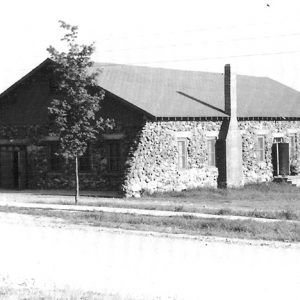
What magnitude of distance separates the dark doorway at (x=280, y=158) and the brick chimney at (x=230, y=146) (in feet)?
10.4

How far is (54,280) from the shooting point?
10469mm

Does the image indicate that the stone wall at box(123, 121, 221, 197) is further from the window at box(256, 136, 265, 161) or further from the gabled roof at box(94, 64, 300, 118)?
the window at box(256, 136, 265, 161)

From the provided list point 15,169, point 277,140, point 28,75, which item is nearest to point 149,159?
point 15,169

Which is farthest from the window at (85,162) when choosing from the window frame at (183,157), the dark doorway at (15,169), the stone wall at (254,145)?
the stone wall at (254,145)

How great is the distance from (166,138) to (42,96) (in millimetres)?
7638

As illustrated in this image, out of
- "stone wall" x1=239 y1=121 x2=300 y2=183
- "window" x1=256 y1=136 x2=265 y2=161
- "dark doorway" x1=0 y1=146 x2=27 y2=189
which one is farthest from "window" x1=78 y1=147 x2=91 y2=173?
"window" x1=256 y1=136 x2=265 y2=161

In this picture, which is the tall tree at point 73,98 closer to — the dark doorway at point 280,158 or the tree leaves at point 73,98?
the tree leaves at point 73,98

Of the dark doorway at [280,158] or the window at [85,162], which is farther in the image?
the dark doorway at [280,158]

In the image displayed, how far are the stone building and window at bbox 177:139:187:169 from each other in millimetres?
47

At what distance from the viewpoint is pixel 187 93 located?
115ft

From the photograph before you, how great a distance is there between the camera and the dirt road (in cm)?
955

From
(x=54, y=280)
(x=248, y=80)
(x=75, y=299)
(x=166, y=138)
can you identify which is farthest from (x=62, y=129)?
(x=248, y=80)

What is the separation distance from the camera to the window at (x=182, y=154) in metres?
31.4

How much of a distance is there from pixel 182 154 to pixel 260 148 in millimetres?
6028
